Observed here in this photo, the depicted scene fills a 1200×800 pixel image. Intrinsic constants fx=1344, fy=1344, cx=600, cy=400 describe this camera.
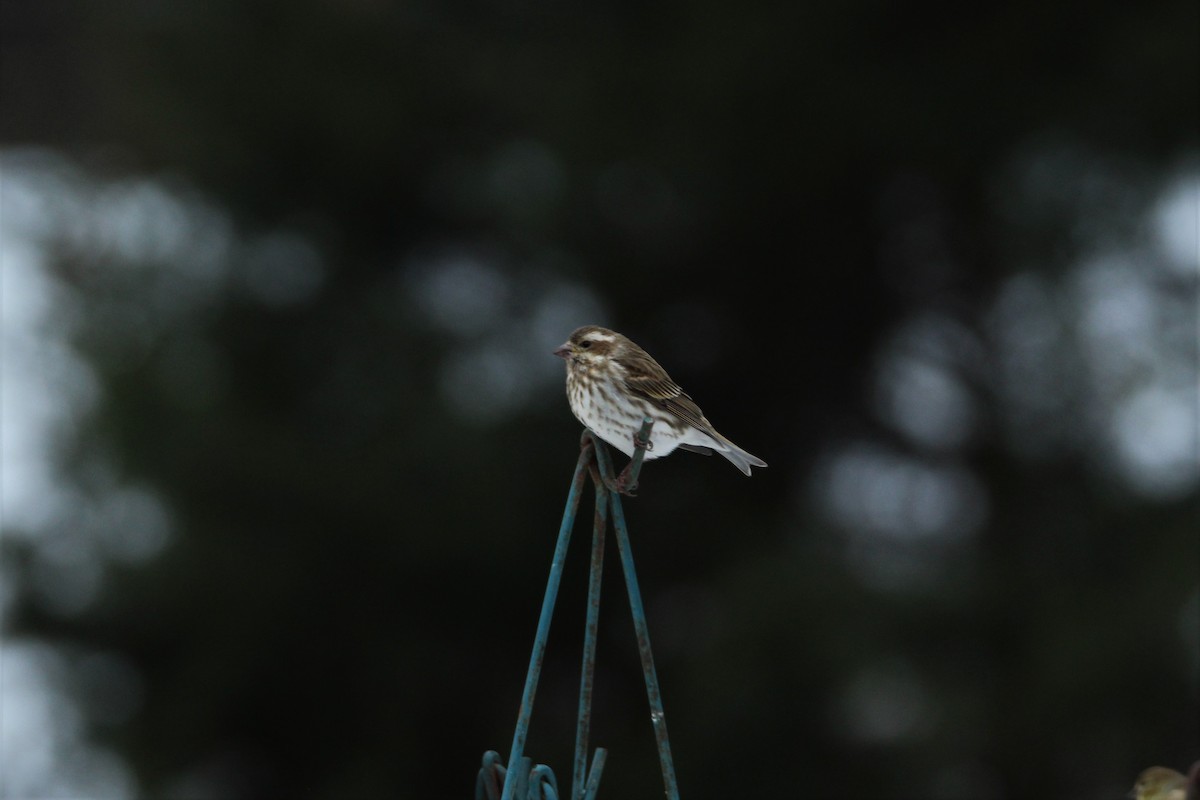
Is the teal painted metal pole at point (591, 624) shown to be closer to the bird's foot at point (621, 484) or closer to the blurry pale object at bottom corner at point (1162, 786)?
the bird's foot at point (621, 484)

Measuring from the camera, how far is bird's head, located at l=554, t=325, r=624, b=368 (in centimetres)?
231

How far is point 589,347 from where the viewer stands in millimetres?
2363

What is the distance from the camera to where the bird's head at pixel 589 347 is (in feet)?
7.59

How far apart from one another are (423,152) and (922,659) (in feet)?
7.72

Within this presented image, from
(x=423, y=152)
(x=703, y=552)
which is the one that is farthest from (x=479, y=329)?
(x=703, y=552)

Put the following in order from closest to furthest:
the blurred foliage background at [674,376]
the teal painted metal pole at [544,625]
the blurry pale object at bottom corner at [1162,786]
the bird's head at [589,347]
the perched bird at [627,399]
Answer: the blurry pale object at bottom corner at [1162,786]
the teal painted metal pole at [544,625]
the perched bird at [627,399]
the bird's head at [589,347]
the blurred foliage background at [674,376]

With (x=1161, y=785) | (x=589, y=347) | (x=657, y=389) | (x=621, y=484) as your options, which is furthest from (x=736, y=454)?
(x=1161, y=785)

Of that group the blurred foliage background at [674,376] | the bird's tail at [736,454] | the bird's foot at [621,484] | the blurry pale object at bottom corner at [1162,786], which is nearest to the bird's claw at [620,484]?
the bird's foot at [621,484]

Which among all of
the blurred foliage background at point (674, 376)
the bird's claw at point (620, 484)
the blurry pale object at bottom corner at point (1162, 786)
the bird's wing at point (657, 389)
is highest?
the blurred foliage background at point (674, 376)

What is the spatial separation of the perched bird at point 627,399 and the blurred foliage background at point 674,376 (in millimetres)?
1815

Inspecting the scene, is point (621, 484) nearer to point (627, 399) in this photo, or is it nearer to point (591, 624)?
point (591, 624)

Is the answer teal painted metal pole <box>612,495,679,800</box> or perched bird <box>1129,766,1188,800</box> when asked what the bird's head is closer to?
teal painted metal pole <box>612,495,679,800</box>

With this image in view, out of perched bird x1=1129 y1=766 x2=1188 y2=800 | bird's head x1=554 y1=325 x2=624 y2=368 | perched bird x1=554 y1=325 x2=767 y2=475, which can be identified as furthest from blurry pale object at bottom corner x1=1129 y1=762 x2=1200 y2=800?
bird's head x1=554 y1=325 x2=624 y2=368

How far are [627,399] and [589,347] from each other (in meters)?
0.19
